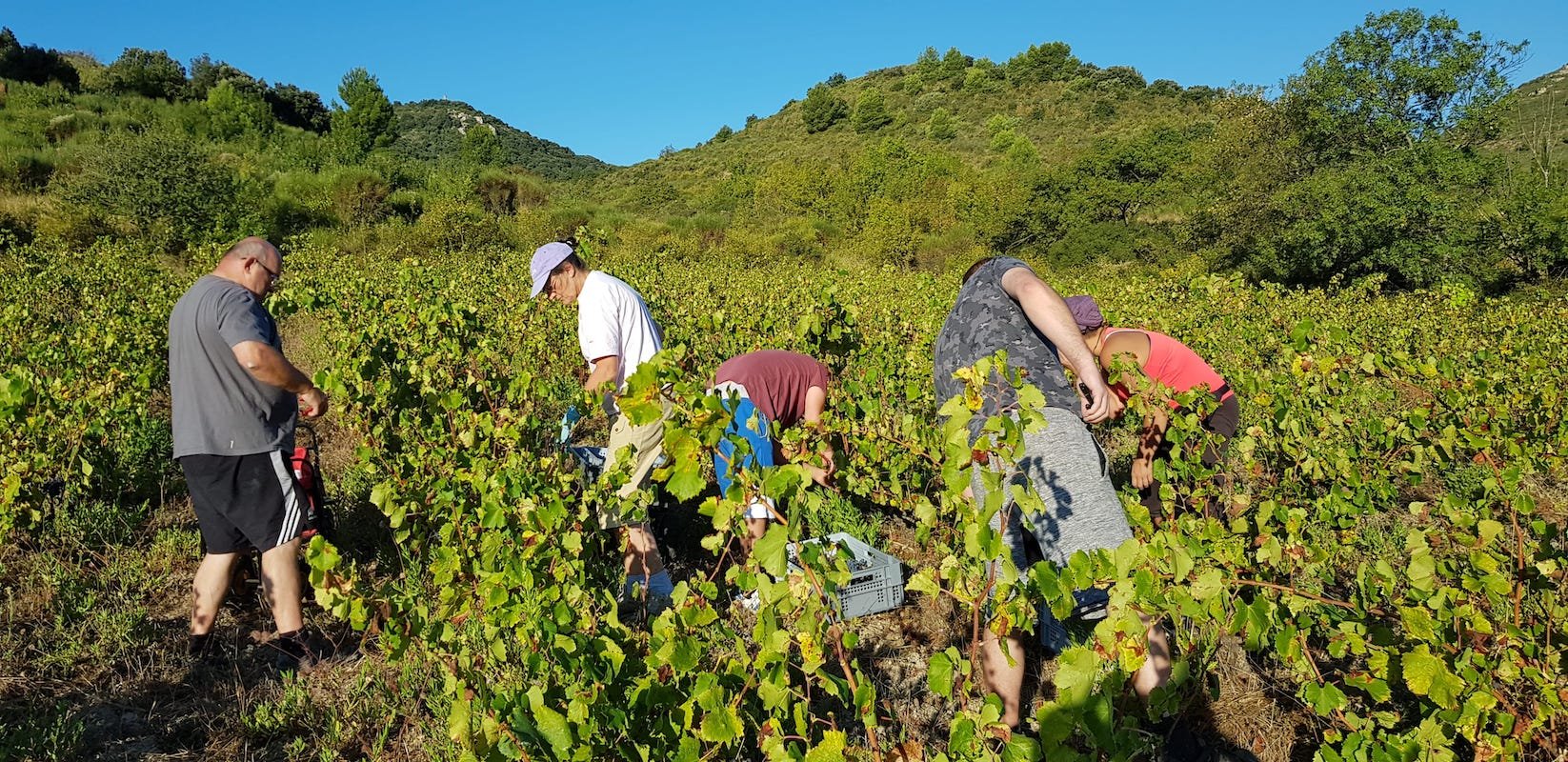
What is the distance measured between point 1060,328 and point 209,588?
289 centimetres

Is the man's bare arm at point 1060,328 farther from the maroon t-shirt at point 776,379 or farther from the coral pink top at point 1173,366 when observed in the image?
the maroon t-shirt at point 776,379

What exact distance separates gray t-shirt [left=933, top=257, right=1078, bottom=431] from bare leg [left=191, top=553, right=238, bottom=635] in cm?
248

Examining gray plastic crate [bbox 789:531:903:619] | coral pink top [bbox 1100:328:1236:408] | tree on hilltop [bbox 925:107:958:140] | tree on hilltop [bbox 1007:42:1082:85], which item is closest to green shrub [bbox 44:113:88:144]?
gray plastic crate [bbox 789:531:903:619]

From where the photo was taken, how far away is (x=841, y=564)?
156cm

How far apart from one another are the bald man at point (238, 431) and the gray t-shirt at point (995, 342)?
215 centimetres

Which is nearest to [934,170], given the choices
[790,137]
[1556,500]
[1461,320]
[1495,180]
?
[1495,180]

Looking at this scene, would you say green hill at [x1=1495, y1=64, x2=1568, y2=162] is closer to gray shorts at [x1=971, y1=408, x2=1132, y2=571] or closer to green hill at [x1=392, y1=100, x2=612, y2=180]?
gray shorts at [x1=971, y1=408, x2=1132, y2=571]

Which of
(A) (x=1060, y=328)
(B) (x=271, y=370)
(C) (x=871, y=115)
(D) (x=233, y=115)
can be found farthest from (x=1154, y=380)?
(C) (x=871, y=115)

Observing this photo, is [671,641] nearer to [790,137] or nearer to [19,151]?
[19,151]

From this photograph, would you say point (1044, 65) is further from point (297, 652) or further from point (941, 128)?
Answer: point (297, 652)

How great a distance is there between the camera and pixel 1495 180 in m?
16.9

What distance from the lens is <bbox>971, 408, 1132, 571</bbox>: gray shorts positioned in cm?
205

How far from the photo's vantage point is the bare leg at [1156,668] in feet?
6.72

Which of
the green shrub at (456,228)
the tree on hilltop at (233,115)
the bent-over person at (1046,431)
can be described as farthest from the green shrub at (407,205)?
the bent-over person at (1046,431)
